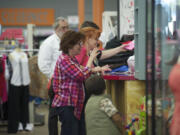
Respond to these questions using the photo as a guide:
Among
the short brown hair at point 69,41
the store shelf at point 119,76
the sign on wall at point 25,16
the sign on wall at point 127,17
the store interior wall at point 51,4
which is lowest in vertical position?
the store shelf at point 119,76

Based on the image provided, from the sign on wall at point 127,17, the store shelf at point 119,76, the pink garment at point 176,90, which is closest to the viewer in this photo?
the pink garment at point 176,90

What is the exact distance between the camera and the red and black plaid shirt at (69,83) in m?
3.24

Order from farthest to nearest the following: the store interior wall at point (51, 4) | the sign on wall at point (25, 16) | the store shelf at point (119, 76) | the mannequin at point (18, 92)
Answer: the store interior wall at point (51, 4) → the sign on wall at point (25, 16) → the mannequin at point (18, 92) → the store shelf at point (119, 76)

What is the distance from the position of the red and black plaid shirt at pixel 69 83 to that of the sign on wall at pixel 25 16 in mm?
13982

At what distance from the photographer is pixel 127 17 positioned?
493 centimetres

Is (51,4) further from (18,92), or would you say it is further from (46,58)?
(46,58)

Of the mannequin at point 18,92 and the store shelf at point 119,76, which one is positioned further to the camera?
the mannequin at point 18,92

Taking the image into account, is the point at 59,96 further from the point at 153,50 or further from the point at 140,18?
the point at 153,50

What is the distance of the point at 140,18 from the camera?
116 inches

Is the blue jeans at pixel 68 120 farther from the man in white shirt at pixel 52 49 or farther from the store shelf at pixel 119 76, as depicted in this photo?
the man in white shirt at pixel 52 49

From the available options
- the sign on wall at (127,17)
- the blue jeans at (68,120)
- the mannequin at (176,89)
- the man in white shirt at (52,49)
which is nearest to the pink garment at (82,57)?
the blue jeans at (68,120)

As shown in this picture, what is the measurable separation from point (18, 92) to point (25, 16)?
11442 mm

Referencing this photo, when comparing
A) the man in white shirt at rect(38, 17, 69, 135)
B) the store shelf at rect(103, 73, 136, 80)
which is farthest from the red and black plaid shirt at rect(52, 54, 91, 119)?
the man in white shirt at rect(38, 17, 69, 135)

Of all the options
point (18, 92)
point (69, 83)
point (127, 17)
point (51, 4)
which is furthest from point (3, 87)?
point (51, 4)
